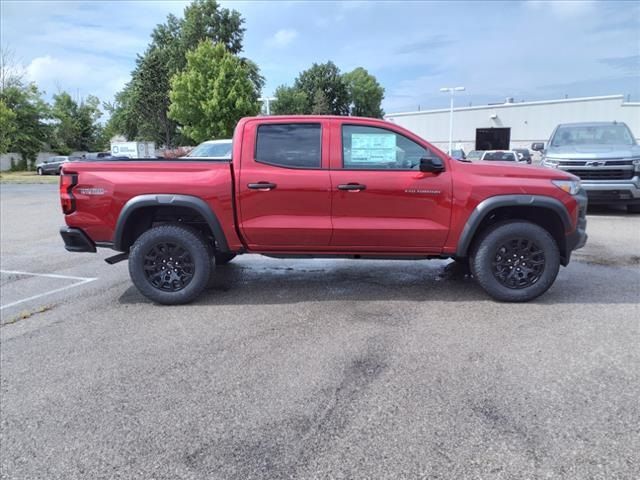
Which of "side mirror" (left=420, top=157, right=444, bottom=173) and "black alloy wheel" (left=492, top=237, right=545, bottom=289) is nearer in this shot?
"side mirror" (left=420, top=157, right=444, bottom=173)

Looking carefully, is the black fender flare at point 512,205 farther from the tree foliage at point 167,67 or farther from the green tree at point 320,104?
the green tree at point 320,104

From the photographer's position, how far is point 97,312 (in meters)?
4.99

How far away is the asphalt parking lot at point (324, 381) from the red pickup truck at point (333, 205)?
1.57ft

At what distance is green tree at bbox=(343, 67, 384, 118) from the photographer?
8381 cm

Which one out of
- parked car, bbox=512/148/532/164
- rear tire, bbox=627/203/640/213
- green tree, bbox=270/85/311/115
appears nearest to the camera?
rear tire, bbox=627/203/640/213

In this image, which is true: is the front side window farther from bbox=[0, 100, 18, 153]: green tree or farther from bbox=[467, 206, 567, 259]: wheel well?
bbox=[0, 100, 18, 153]: green tree

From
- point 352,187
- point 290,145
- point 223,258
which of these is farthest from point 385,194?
point 223,258

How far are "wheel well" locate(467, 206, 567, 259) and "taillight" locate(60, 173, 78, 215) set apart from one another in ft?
13.3

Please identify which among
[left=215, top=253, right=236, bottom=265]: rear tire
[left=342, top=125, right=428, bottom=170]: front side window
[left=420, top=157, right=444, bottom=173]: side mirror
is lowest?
[left=215, top=253, right=236, bottom=265]: rear tire

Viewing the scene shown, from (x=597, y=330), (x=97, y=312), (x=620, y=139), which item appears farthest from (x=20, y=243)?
(x=620, y=139)

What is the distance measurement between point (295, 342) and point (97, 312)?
2269 millimetres

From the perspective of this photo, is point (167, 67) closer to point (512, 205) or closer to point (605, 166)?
point (605, 166)

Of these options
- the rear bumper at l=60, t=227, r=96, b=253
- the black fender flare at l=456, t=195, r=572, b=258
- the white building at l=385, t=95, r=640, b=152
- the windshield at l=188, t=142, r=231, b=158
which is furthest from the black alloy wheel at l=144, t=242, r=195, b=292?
the white building at l=385, t=95, r=640, b=152

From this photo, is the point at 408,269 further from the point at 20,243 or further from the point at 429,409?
the point at 20,243
